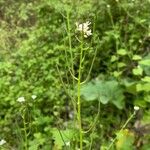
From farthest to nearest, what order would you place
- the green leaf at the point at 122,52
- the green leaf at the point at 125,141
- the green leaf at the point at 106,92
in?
1. the green leaf at the point at 122,52
2. the green leaf at the point at 106,92
3. the green leaf at the point at 125,141

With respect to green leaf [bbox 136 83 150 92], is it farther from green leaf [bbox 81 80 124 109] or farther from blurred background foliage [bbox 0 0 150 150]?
green leaf [bbox 81 80 124 109]

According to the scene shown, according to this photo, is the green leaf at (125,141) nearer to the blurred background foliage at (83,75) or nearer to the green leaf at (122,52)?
the blurred background foliage at (83,75)

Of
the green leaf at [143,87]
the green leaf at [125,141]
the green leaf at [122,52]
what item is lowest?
the green leaf at [125,141]

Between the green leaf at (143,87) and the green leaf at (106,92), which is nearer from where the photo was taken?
the green leaf at (143,87)

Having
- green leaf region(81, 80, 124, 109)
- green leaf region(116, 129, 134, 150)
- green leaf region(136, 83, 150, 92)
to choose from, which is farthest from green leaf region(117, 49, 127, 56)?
green leaf region(116, 129, 134, 150)

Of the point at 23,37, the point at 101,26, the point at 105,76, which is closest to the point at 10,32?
the point at 23,37

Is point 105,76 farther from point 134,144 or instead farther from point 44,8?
point 44,8

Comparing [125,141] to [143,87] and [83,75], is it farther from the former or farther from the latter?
[83,75]

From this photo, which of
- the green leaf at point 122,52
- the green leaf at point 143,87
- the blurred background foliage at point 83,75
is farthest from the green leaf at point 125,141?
the green leaf at point 122,52

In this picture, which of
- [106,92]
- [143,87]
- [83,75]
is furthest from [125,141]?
[83,75]
